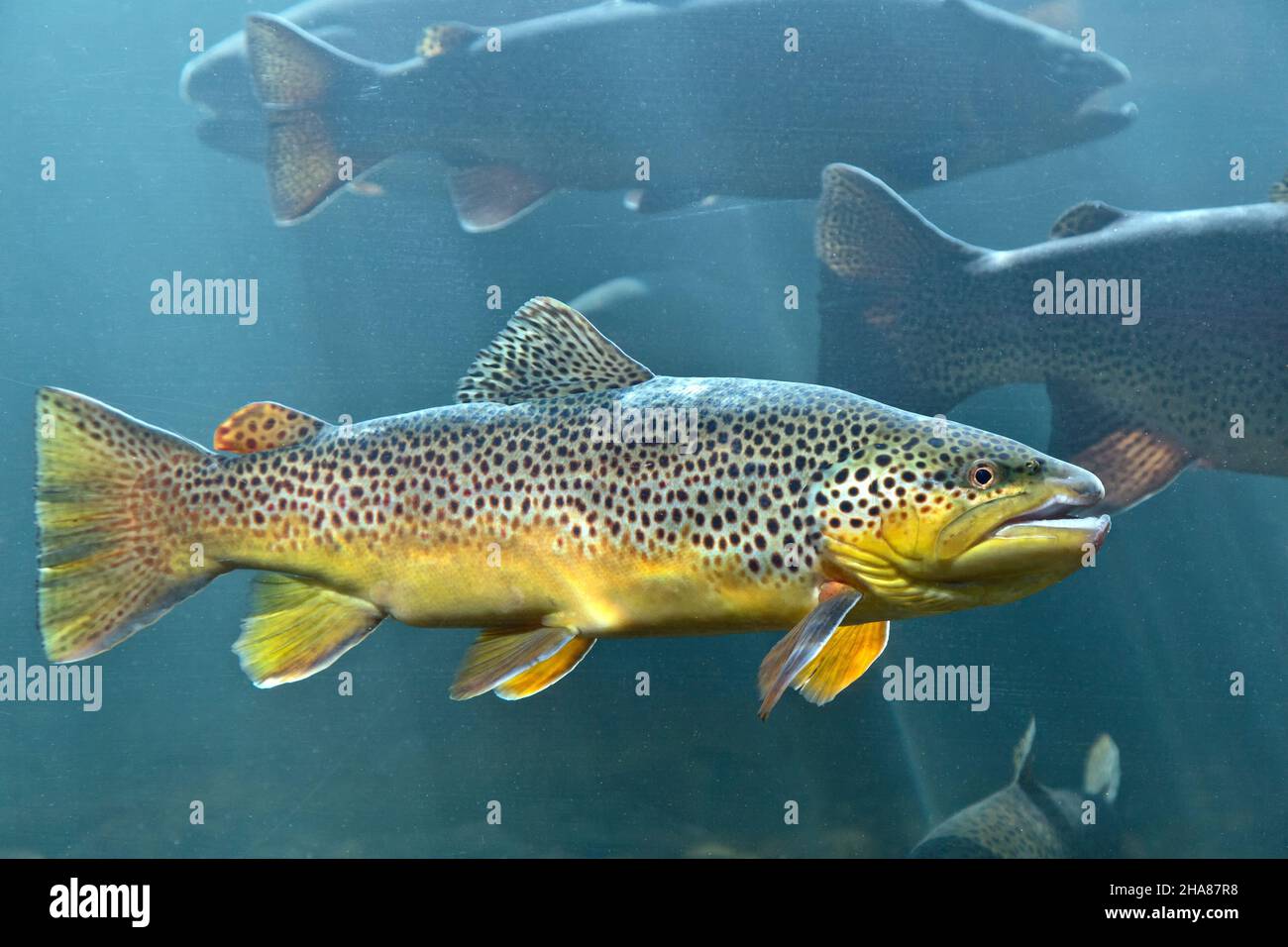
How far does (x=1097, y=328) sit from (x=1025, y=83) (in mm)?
3195

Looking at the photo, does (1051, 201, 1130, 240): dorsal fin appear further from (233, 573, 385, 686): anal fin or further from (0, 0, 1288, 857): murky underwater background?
(233, 573, 385, 686): anal fin

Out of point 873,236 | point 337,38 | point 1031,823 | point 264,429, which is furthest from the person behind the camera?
point 337,38

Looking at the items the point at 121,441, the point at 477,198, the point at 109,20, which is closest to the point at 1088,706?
the point at 477,198

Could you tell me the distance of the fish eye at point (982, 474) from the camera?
9.49 ft

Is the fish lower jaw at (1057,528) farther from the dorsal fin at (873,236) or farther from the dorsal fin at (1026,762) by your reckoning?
the dorsal fin at (1026,762)

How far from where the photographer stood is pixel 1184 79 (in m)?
12.7

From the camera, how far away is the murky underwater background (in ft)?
32.9

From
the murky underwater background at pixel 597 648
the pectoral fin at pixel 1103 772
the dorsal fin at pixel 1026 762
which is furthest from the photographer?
the murky underwater background at pixel 597 648

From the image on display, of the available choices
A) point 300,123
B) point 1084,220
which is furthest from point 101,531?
point 1084,220

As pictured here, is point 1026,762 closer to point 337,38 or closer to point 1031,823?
point 1031,823

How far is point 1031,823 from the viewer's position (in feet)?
19.6

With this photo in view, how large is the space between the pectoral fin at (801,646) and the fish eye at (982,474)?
1.55 ft

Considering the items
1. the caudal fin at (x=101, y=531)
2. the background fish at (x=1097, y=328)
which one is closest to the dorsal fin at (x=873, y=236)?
the background fish at (x=1097, y=328)

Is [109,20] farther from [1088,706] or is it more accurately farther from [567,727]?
[1088,706]
